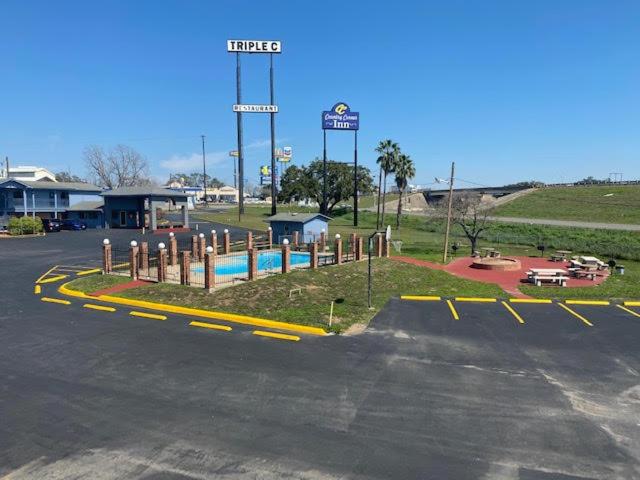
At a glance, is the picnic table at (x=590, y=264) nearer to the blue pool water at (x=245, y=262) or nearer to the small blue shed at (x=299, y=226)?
the blue pool water at (x=245, y=262)

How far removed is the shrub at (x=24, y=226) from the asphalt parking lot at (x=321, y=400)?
34228mm

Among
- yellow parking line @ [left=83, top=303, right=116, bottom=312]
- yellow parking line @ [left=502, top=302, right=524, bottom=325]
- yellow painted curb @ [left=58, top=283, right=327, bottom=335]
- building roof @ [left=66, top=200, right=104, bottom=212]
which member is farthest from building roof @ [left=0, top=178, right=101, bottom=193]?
yellow parking line @ [left=502, top=302, right=524, bottom=325]

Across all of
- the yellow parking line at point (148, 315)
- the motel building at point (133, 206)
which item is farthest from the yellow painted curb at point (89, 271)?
the motel building at point (133, 206)

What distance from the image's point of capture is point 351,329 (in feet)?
48.2

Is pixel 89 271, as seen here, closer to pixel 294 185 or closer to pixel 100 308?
pixel 100 308

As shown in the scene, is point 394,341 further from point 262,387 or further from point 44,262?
point 44,262

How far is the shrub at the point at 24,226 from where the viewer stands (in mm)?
44031

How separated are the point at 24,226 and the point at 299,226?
2858cm

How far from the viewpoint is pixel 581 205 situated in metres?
82.4

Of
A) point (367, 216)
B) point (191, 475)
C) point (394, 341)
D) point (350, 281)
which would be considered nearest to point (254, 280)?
point (350, 281)

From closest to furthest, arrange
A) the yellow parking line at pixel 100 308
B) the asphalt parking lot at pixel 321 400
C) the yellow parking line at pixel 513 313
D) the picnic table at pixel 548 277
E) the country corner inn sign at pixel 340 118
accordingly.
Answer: the asphalt parking lot at pixel 321 400
the yellow parking line at pixel 513 313
the yellow parking line at pixel 100 308
the picnic table at pixel 548 277
the country corner inn sign at pixel 340 118

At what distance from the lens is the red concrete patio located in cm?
2219

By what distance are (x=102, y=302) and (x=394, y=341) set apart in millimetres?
12045

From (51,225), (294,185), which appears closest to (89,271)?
(51,225)
